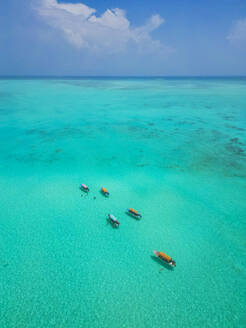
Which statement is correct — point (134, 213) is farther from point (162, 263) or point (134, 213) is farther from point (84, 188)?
point (84, 188)

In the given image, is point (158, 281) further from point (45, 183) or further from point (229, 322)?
point (45, 183)

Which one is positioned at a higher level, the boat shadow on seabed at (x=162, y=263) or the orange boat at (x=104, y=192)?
the orange boat at (x=104, y=192)

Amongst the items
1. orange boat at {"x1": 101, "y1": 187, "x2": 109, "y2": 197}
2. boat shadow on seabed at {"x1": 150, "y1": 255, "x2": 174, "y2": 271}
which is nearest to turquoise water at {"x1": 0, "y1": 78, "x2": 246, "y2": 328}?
boat shadow on seabed at {"x1": 150, "y1": 255, "x2": 174, "y2": 271}

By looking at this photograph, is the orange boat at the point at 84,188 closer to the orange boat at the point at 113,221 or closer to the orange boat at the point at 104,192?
the orange boat at the point at 104,192

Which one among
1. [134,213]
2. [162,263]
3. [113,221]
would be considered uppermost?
[134,213]

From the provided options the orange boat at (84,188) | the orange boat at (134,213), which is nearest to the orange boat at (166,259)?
the orange boat at (134,213)

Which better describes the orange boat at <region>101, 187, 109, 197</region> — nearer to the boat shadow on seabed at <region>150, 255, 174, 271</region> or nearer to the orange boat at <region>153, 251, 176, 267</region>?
the boat shadow on seabed at <region>150, 255, 174, 271</region>

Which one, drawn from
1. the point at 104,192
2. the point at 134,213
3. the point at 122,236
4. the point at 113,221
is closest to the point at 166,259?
the point at 122,236

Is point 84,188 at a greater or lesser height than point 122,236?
greater

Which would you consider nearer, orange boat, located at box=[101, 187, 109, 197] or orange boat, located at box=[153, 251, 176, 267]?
orange boat, located at box=[153, 251, 176, 267]

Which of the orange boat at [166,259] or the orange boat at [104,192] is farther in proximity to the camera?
the orange boat at [104,192]
